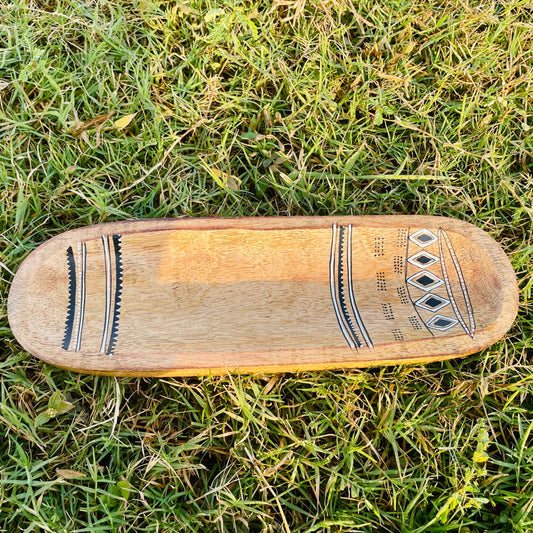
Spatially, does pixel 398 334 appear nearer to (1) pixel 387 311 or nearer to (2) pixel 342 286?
(1) pixel 387 311

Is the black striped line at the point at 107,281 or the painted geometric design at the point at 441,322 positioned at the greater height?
the black striped line at the point at 107,281

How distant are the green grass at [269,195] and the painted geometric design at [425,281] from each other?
255 millimetres

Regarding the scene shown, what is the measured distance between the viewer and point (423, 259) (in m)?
1.60

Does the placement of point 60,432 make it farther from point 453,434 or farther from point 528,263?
point 528,263

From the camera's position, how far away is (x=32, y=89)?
5.96ft

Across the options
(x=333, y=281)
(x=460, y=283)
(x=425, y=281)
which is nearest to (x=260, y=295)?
(x=333, y=281)

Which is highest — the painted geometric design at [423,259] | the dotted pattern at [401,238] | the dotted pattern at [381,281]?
the dotted pattern at [401,238]

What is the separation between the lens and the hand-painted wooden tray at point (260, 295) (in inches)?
52.9

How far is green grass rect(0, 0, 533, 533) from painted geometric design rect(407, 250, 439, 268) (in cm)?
27

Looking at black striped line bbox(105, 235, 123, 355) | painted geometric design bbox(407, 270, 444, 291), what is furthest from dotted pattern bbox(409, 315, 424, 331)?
black striped line bbox(105, 235, 123, 355)

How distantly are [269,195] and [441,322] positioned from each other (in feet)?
2.48

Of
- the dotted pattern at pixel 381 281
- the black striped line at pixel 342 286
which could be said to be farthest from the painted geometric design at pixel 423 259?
the black striped line at pixel 342 286

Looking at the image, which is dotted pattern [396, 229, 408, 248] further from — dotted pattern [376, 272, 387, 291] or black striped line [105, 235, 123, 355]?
black striped line [105, 235, 123, 355]

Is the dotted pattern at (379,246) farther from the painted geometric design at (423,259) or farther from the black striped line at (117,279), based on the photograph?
the black striped line at (117,279)
